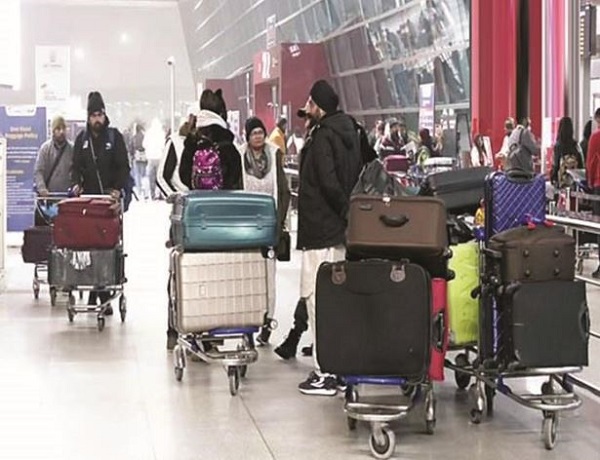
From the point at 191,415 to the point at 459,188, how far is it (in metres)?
1.78

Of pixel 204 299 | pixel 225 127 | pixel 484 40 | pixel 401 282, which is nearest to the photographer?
pixel 401 282

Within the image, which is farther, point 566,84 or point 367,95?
point 367,95

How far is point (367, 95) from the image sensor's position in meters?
24.5

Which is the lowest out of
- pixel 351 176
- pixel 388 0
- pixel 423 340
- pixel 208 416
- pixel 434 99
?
pixel 208 416

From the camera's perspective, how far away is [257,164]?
8.17 m

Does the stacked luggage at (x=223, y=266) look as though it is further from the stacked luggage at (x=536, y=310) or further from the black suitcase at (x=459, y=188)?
the stacked luggage at (x=536, y=310)

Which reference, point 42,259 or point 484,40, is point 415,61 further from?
point 42,259

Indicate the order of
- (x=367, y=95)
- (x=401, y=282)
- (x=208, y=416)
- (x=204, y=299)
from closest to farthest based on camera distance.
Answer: (x=401, y=282)
(x=208, y=416)
(x=204, y=299)
(x=367, y=95)

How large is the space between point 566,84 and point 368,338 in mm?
13545

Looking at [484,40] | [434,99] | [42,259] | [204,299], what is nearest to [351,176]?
[204,299]

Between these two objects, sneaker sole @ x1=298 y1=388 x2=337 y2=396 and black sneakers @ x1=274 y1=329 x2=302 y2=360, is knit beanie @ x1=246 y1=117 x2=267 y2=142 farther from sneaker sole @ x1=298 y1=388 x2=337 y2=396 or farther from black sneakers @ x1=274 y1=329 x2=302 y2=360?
sneaker sole @ x1=298 y1=388 x2=337 y2=396

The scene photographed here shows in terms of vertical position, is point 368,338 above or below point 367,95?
below

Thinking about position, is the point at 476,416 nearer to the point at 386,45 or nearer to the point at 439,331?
the point at 439,331

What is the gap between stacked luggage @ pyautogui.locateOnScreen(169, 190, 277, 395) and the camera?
658 cm
